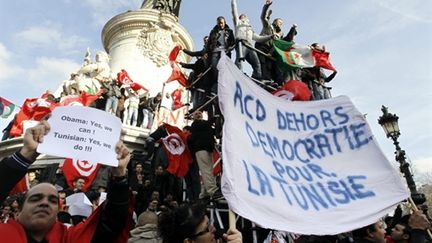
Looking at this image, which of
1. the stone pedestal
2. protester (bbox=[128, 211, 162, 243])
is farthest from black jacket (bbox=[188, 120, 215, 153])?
the stone pedestal

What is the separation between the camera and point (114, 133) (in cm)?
281

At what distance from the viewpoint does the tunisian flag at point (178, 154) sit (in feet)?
22.9

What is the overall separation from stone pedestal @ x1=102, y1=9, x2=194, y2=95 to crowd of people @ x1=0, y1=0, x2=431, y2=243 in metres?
2.16

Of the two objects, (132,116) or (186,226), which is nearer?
(186,226)

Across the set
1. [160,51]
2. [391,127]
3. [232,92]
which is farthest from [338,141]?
[160,51]

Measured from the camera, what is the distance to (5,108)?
12.4m

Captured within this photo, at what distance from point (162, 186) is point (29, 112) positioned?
7634mm

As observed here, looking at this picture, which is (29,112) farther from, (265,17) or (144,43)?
(265,17)

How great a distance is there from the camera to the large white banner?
280cm

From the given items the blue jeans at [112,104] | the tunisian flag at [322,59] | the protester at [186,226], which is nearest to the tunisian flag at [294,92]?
the tunisian flag at [322,59]

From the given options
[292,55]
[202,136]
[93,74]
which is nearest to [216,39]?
[292,55]

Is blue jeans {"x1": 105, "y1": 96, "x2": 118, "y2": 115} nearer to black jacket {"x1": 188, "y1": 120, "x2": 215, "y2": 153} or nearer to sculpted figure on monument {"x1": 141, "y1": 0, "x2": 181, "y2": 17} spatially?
black jacket {"x1": 188, "y1": 120, "x2": 215, "y2": 153}

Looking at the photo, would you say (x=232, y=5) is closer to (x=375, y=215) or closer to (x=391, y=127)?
(x=375, y=215)

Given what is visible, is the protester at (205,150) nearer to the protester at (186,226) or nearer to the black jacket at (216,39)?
the black jacket at (216,39)
